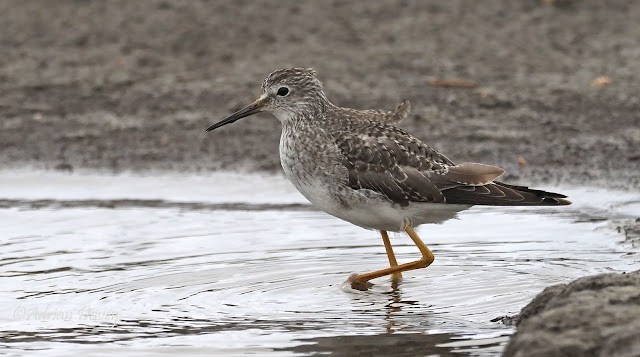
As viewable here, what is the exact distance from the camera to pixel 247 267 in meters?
9.02

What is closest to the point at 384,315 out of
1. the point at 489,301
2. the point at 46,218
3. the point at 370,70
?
the point at 489,301

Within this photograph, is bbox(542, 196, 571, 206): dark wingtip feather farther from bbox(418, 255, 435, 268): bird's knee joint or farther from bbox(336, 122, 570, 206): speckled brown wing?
bbox(418, 255, 435, 268): bird's knee joint

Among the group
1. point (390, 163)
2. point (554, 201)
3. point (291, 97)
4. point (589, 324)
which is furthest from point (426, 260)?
point (589, 324)

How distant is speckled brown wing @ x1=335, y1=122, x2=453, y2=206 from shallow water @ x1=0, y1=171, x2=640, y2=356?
0.69 metres

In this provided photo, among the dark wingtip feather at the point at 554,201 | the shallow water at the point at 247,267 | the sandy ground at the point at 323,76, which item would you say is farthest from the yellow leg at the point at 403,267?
the sandy ground at the point at 323,76

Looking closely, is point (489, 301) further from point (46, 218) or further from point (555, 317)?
point (46, 218)

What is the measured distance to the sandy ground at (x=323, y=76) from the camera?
472 inches

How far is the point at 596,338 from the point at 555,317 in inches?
11.0

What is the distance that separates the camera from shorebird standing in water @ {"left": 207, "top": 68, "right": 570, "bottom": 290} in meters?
8.40

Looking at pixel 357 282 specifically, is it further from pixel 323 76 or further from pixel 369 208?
pixel 323 76

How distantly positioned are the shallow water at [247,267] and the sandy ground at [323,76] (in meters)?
0.75

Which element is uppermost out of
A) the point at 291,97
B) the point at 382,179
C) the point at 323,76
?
the point at 323,76

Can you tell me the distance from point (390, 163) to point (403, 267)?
740mm

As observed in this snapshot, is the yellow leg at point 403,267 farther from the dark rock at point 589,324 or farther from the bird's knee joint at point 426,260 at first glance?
the dark rock at point 589,324
